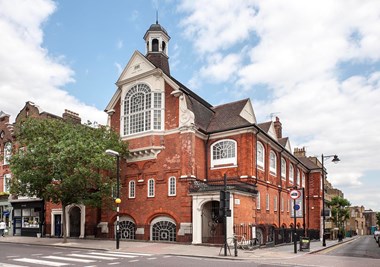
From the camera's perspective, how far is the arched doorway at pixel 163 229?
28.2m

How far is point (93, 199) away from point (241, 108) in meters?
14.1

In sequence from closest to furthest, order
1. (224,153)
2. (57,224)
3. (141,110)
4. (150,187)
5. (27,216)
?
(150,187)
(224,153)
(141,110)
(57,224)
(27,216)

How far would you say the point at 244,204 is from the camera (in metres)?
26.3

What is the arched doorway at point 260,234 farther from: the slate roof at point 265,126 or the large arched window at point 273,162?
the slate roof at point 265,126

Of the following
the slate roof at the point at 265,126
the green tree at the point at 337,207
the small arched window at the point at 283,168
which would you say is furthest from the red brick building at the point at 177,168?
the green tree at the point at 337,207

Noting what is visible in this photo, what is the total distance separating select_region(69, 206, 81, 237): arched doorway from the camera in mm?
34250

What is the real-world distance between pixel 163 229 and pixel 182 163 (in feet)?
17.2

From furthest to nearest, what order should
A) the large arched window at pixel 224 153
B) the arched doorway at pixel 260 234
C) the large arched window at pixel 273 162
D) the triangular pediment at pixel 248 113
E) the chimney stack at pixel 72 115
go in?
the chimney stack at pixel 72 115 < the large arched window at pixel 273 162 < the triangular pediment at pixel 248 113 < the large arched window at pixel 224 153 < the arched doorway at pixel 260 234

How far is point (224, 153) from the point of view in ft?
100

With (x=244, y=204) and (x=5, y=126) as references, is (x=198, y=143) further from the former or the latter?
(x=5, y=126)

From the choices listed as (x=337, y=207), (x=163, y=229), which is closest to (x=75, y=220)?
(x=163, y=229)

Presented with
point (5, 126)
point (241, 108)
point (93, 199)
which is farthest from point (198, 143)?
point (5, 126)

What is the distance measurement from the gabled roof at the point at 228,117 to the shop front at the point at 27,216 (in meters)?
18.1

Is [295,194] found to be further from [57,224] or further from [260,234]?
[57,224]
